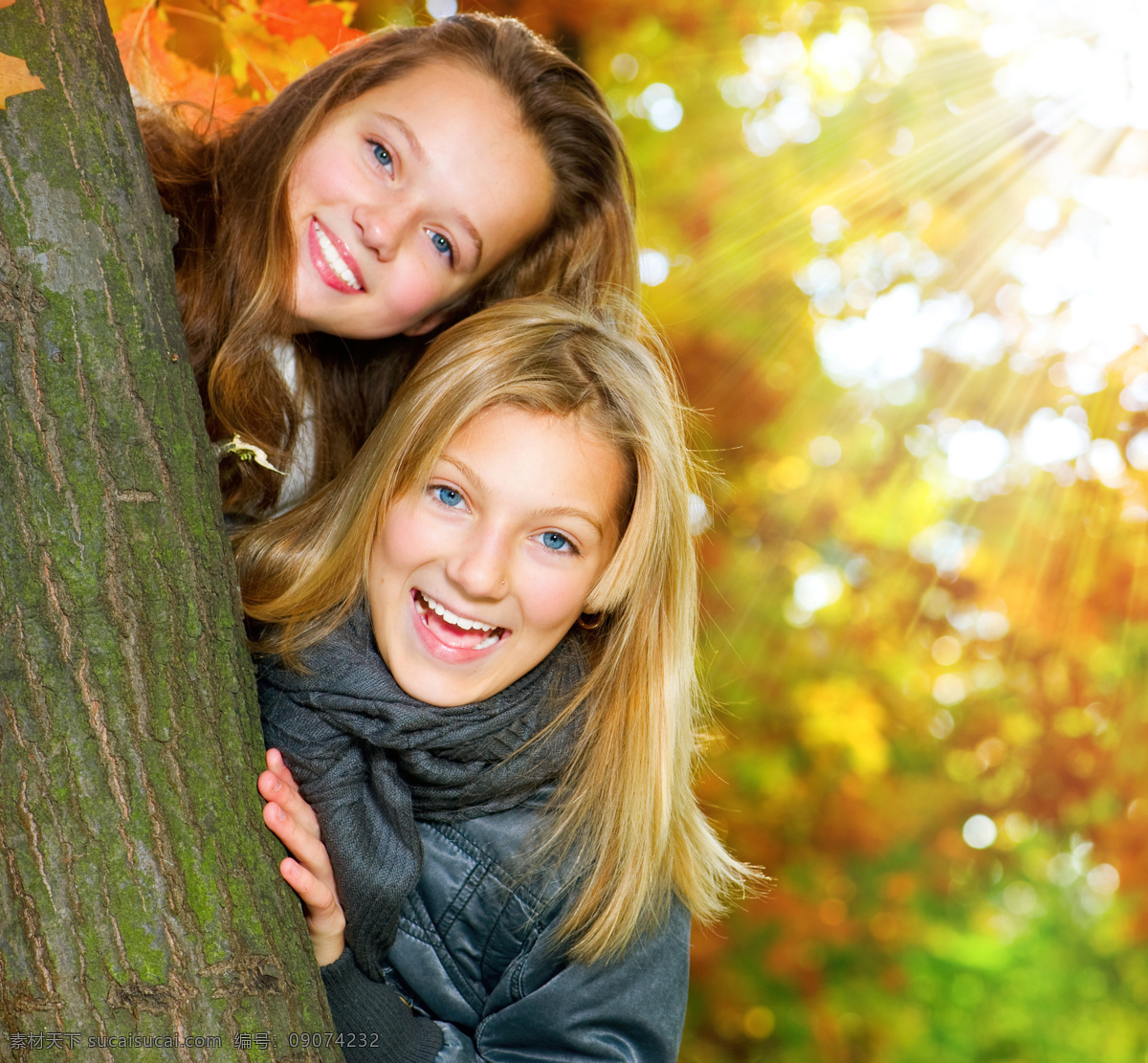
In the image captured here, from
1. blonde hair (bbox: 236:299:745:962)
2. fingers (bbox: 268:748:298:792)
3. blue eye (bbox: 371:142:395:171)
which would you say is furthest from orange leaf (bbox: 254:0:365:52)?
fingers (bbox: 268:748:298:792)

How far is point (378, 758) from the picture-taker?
5.60 ft

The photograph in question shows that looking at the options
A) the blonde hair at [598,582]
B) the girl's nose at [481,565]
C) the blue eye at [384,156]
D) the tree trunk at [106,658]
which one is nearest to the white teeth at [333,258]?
the blue eye at [384,156]

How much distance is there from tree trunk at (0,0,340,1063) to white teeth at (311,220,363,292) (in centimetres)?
84

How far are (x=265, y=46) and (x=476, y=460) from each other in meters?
1.26

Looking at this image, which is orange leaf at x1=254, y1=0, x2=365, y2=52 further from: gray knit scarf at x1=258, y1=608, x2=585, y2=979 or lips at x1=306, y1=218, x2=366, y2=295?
gray knit scarf at x1=258, y1=608, x2=585, y2=979

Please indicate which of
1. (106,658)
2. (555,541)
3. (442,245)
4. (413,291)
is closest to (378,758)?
(555,541)

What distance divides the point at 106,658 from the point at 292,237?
1.20 metres

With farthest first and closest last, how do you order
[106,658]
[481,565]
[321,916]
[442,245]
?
[442,245] → [481,565] → [321,916] → [106,658]

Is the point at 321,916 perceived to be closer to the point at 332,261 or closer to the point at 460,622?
Result: the point at 460,622

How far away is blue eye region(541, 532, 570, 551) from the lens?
175cm

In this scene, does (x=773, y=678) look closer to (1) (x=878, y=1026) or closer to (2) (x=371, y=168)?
(1) (x=878, y=1026)

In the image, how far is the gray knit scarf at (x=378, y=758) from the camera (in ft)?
5.28

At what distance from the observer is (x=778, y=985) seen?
4312 millimetres

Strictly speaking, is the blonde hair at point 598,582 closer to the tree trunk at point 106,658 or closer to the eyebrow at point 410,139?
the eyebrow at point 410,139
